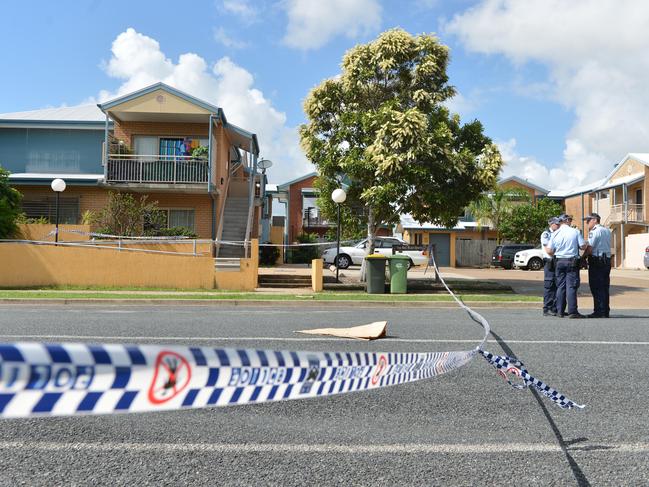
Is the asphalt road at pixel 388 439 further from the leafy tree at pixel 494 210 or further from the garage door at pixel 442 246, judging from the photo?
the leafy tree at pixel 494 210

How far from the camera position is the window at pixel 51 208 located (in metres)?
22.9

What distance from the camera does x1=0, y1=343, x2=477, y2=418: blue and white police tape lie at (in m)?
1.72

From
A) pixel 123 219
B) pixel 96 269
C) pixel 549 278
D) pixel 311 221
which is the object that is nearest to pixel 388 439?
pixel 549 278

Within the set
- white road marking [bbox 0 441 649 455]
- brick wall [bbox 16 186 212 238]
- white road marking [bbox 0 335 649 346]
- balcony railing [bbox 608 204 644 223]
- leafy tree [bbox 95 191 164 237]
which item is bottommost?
white road marking [bbox 0 441 649 455]

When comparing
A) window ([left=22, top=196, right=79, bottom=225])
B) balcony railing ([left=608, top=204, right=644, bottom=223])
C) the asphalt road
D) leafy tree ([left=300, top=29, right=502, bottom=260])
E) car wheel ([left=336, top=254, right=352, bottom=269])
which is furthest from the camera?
balcony railing ([left=608, top=204, right=644, bottom=223])

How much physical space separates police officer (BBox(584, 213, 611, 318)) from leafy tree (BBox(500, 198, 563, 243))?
102 ft

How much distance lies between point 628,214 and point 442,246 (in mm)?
12877

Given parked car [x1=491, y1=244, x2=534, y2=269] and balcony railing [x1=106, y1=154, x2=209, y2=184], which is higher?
balcony railing [x1=106, y1=154, x2=209, y2=184]

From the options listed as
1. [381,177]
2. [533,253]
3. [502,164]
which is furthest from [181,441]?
[533,253]

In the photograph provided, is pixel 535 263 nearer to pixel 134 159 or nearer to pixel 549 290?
pixel 134 159

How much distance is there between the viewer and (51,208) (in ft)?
76.3

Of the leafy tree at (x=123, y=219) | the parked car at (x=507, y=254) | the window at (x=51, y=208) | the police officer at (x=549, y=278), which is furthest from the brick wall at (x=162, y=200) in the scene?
the parked car at (x=507, y=254)

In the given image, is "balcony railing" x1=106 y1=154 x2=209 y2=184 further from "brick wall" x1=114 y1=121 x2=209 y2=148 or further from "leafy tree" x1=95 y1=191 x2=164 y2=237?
"brick wall" x1=114 y1=121 x2=209 y2=148

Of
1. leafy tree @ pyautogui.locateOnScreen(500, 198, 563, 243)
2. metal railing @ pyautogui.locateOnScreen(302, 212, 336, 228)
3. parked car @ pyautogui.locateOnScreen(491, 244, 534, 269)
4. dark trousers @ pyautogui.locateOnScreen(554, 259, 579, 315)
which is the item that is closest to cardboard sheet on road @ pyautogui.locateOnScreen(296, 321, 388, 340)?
dark trousers @ pyautogui.locateOnScreen(554, 259, 579, 315)
